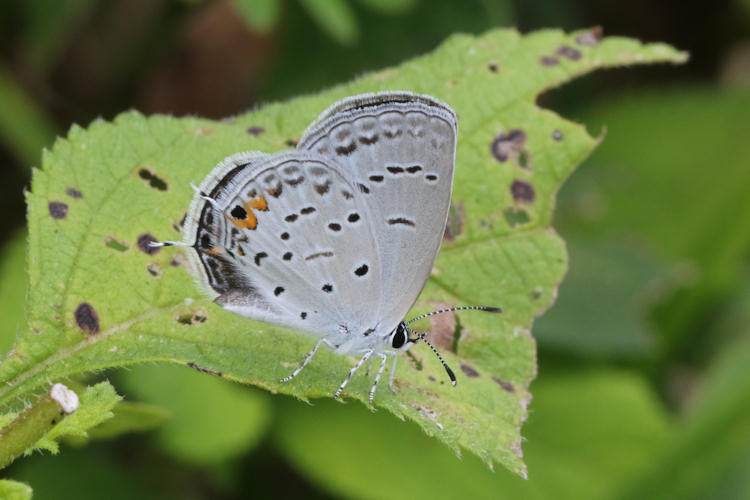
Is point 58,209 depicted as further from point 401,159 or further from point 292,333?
point 401,159

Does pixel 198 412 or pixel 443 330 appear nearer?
pixel 443 330

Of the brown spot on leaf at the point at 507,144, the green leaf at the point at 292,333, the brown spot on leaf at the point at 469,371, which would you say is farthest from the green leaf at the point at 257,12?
the brown spot on leaf at the point at 469,371

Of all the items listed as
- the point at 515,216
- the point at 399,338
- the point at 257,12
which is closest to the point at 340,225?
the point at 399,338

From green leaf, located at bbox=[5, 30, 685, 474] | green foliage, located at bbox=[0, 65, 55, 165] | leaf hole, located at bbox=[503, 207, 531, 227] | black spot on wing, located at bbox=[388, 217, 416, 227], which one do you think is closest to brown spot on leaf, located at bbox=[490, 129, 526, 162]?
green leaf, located at bbox=[5, 30, 685, 474]

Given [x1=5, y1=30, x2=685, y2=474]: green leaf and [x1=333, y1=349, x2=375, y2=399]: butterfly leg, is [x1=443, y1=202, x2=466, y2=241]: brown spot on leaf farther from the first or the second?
[x1=333, y1=349, x2=375, y2=399]: butterfly leg

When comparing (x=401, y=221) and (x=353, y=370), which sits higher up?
(x=401, y=221)

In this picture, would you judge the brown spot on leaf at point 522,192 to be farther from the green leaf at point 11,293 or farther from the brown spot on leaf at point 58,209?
the green leaf at point 11,293

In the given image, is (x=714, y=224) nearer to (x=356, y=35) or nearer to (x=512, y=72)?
(x=356, y=35)
